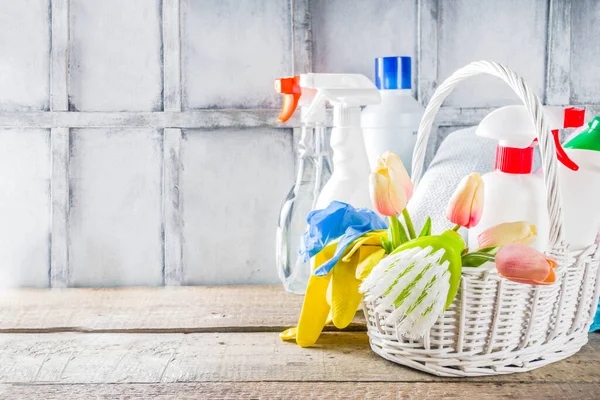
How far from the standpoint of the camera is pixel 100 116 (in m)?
1.15

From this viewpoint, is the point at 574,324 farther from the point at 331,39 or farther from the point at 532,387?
the point at 331,39

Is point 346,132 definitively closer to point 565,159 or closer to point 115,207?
point 565,159

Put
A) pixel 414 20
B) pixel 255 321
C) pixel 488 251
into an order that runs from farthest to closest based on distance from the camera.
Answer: pixel 414 20 → pixel 255 321 → pixel 488 251

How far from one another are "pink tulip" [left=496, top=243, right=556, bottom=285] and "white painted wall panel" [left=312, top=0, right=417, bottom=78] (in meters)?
0.56

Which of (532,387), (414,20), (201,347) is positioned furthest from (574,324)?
A: (414,20)

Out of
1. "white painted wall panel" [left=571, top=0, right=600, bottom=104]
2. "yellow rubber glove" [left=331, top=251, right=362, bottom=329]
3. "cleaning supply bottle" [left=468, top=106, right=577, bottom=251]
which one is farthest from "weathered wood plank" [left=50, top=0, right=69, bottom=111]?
"white painted wall panel" [left=571, top=0, right=600, bottom=104]

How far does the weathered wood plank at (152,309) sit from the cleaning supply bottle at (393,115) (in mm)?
280

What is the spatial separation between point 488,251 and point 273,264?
54 centimetres

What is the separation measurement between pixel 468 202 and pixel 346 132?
0.33 m

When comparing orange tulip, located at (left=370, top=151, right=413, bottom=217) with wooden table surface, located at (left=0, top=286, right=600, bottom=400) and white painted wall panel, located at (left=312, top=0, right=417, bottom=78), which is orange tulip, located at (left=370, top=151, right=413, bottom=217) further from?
white painted wall panel, located at (left=312, top=0, right=417, bottom=78)

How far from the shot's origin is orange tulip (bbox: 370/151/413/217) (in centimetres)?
71

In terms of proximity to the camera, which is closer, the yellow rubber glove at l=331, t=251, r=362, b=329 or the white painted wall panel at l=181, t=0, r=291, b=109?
the yellow rubber glove at l=331, t=251, r=362, b=329

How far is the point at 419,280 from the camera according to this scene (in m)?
0.67

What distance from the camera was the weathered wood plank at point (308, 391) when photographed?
2.30 feet
